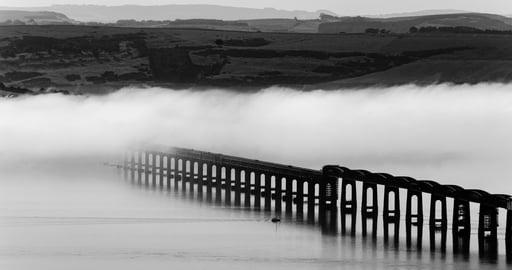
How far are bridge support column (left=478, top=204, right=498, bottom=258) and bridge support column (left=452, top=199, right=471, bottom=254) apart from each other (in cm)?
65

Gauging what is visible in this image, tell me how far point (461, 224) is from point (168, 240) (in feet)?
38.9

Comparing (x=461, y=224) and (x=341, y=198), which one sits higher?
(x=461, y=224)

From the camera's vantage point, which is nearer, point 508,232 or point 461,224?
→ point 508,232

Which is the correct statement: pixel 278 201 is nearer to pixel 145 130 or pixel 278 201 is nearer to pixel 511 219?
pixel 511 219

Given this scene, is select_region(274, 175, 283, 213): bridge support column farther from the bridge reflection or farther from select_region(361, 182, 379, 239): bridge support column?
select_region(361, 182, 379, 239): bridge support column

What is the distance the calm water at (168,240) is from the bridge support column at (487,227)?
2.94 feet

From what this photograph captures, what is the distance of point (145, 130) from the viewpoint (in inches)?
6570

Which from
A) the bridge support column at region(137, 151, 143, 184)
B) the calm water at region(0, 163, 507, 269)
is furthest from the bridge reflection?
the calm water at region(0, 163, 507, 269)

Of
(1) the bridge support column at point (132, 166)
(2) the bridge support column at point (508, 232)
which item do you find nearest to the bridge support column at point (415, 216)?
(2) the bridge support column at point (508, 232)

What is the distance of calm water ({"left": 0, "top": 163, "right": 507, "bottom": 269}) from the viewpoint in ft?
296

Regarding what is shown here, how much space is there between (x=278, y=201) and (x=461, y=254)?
2730cm

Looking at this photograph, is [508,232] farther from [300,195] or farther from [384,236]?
[300,195]

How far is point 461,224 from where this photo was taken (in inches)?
3935

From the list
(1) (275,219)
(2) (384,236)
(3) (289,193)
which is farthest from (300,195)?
(2) (384,236)
